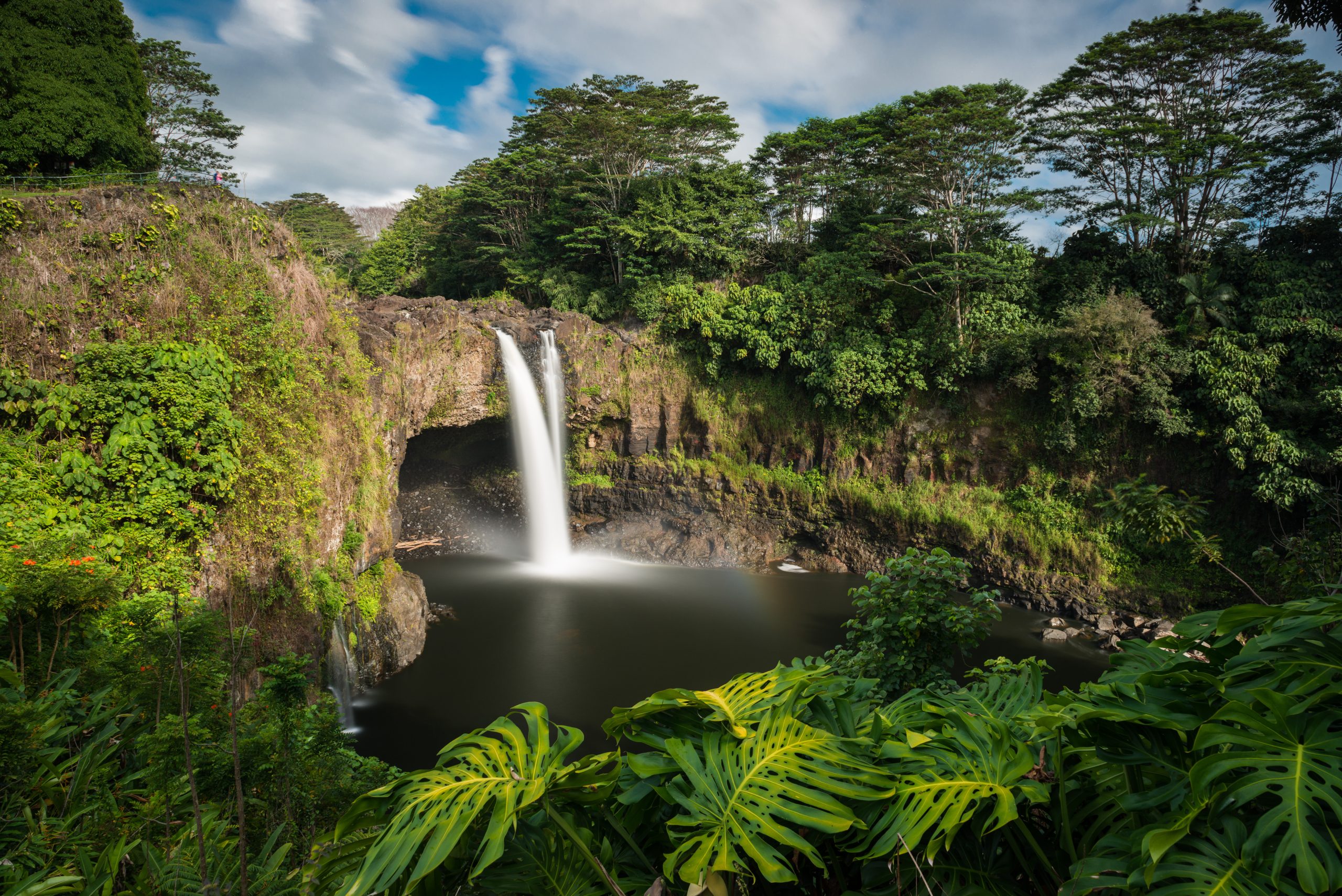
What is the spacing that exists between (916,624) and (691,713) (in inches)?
97.5

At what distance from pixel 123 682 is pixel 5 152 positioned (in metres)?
11.2

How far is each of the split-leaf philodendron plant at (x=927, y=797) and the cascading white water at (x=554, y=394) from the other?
13.7m

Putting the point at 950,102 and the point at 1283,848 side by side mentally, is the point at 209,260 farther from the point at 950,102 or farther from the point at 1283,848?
the point at 950,102

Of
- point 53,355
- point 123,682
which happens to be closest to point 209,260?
point 53,355

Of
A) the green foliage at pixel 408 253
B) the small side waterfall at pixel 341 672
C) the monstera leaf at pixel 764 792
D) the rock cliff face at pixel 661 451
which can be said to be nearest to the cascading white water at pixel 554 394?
the rock cliff face at pixel 661 451

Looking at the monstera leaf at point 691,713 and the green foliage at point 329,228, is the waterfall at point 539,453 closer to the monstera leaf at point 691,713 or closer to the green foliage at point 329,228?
the monstera leaf at point 691,713

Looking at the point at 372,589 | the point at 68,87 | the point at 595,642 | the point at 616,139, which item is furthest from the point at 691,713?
the point at 616,139

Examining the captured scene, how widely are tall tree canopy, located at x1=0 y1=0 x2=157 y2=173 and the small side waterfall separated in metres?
8.71

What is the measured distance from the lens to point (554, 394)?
586 inches

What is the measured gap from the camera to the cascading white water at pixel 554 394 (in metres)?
14.7

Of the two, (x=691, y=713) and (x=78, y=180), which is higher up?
(x=78, y=180)

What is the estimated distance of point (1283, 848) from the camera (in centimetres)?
96

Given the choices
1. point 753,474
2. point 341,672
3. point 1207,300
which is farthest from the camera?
point 753,474

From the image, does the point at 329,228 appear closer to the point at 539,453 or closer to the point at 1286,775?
the point at 539,453
